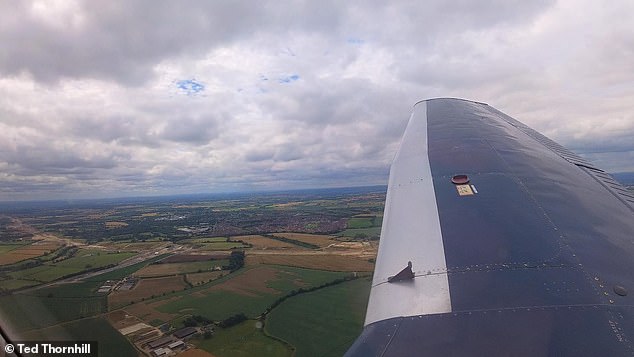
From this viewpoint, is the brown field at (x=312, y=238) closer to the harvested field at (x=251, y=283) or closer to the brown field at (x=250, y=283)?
the brown field at (x=250, y=283)

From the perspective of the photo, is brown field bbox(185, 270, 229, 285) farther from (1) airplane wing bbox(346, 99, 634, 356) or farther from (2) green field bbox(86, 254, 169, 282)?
(1) airplane wing bbox(346, 99, 634, 356)

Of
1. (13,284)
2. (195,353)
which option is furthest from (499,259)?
(195,353)

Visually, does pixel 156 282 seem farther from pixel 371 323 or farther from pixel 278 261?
pixel 371 323

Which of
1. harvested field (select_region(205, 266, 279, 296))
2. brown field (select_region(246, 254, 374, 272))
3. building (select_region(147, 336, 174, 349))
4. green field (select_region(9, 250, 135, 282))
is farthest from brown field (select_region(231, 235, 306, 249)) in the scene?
building (select_region(147, 336, 174, 349))

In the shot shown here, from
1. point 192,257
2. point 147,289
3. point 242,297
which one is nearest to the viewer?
point 147,289

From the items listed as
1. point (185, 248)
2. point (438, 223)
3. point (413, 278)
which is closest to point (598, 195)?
point (438, 223)

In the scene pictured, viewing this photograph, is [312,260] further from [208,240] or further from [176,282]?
[208,240]
